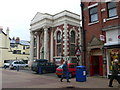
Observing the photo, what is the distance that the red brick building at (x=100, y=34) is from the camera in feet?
46.1

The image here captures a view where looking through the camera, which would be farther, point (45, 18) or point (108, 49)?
point (45, 18)

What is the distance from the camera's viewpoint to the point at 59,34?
28766mm

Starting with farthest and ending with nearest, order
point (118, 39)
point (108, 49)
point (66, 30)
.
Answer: point (66, 30), point (108, 49), point (118, 39)

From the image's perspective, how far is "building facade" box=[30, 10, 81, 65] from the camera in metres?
26.9

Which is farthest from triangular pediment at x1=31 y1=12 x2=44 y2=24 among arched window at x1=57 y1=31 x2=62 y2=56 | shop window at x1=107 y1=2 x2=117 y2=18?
shop window at x1=107 y1=2 x2=117 y2=18

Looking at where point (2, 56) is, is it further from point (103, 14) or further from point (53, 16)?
point (103, 14)

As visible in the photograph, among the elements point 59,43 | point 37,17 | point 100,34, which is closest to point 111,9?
point 100,34

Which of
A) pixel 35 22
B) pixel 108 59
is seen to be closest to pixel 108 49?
pixel 108 59

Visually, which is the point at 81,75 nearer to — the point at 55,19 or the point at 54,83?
the point at 54,83

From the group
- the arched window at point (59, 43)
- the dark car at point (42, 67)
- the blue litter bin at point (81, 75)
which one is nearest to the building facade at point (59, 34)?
the arched window at point (59, 43)

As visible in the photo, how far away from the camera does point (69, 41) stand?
90.1ft

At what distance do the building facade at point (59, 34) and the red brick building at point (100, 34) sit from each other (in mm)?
9429

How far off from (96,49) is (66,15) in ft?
40.7

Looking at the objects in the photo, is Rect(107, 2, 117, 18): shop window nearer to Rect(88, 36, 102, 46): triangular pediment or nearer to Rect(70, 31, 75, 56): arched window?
Rect(88, 36, 102, 46): triangular pediment
